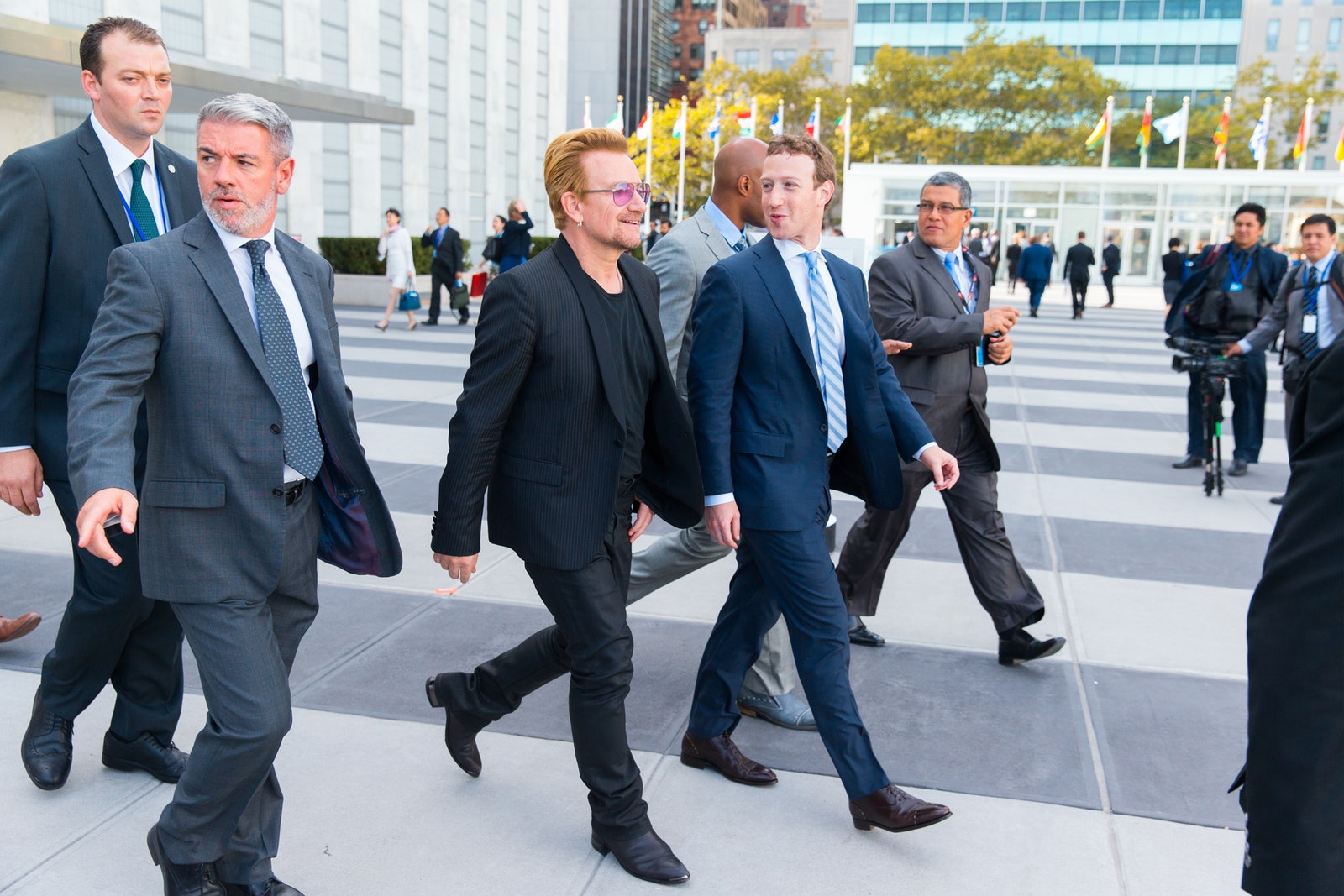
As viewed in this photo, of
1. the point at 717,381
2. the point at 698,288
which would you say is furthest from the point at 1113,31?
the point at 717,381

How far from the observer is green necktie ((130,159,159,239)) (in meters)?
3.40

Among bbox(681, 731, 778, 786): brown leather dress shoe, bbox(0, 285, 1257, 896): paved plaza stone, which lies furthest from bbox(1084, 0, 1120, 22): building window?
bbox(681, 731, 778, 786): brown leather dress shoe

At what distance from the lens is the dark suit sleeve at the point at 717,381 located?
3381 millimetres

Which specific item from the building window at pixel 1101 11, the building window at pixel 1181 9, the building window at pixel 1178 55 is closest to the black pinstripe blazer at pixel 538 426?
the building window at pixel 1101 11

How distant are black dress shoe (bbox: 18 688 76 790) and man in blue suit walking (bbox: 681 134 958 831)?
192 centimetres

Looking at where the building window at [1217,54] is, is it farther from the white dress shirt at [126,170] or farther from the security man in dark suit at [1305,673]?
the security man in dark suit at [1305,673]

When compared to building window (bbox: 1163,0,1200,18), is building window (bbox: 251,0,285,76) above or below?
below

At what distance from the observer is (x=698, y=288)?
400cm

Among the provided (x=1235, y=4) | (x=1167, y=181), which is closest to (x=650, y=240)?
(x=1167, y=181)

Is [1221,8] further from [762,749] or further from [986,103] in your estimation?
[762,749]

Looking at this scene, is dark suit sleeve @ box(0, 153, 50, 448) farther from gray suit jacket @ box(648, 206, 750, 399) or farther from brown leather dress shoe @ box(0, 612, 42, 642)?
gray suit jacket @ box(648, 206, 750, 399)

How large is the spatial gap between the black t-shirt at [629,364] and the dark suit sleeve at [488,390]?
0.24 m

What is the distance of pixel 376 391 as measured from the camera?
37.0ft

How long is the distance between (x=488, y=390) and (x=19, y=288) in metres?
1.33
